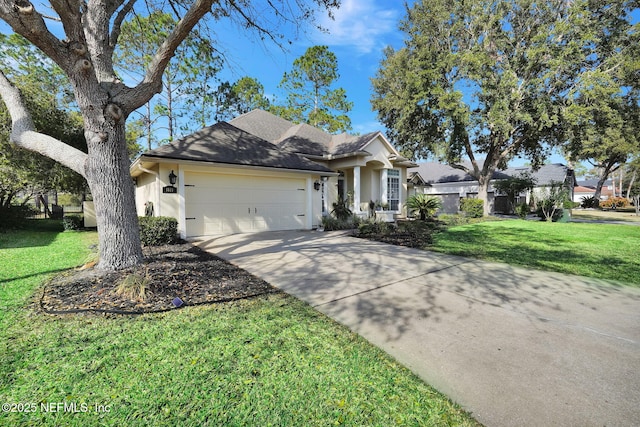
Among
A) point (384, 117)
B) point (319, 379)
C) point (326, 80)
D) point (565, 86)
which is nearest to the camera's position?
point (319, 379)

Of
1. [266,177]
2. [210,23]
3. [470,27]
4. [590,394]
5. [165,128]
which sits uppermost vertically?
[470,27]

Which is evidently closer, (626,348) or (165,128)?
(626,348)

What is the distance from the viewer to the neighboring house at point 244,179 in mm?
9125

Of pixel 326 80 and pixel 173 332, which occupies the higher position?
pixel 326 80

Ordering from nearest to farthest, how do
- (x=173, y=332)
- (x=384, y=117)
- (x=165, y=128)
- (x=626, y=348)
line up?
(x=626, y=348)
(x=173, y=332)
(x=384, y=117)
(x=165, y=128)

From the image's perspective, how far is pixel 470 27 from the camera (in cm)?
1784

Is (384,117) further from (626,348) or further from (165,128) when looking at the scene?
(626,348)

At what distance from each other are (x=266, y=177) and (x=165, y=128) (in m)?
17.1

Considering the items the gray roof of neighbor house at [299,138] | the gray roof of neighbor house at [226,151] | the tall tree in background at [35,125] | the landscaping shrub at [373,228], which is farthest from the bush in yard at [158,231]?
the gray roof of neighbor house at [299,138]

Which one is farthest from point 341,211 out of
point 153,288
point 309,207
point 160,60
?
point 153,288

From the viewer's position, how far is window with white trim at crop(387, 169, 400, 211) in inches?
666

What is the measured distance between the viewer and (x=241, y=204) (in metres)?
10.6

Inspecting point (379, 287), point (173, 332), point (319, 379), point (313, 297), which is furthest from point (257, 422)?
point (379, 287)

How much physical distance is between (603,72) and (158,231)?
2380 centimetres
